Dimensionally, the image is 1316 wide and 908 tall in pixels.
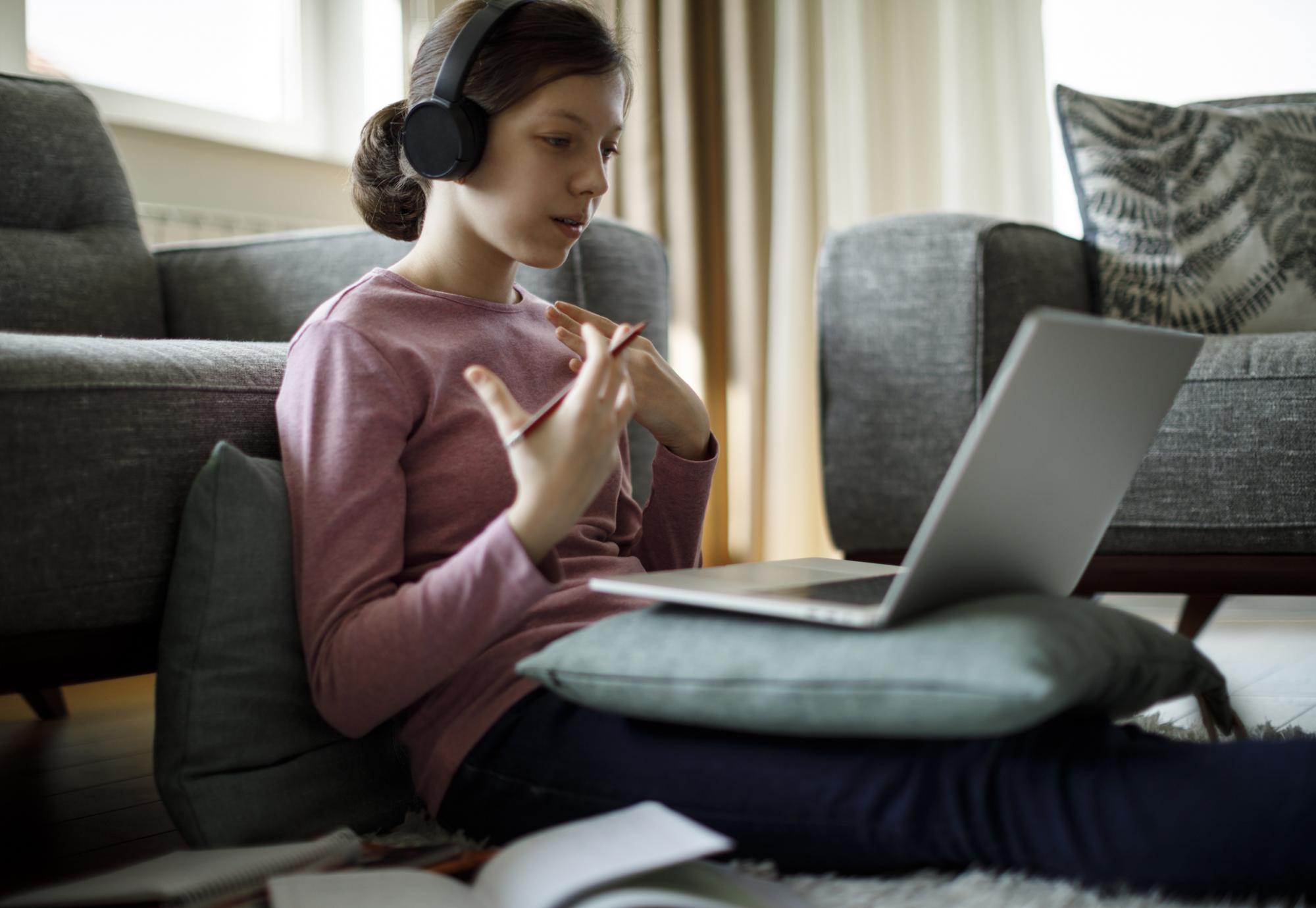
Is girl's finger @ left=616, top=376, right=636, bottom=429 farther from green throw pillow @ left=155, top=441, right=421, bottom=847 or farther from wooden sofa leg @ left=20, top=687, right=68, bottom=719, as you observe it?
wooden sofa leg @ left=20, top=687, right=68, bottom=719

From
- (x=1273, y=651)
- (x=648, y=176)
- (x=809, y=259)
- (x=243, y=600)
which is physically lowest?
(x=1273, y=651)

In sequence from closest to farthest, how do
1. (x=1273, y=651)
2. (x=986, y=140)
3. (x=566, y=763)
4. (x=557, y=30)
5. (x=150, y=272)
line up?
(x=566, y=763), (x=557, y=30), (x=150, y=272), (x=1273, y=651), (x=986, y=140)

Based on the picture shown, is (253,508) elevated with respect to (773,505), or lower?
elevated

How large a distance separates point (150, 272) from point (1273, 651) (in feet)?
6.07

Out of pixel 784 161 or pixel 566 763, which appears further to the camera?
pixel 784 161

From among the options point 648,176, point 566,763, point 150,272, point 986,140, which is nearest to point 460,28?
point 566,763

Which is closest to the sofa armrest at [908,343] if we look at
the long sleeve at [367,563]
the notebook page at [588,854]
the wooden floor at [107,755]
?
the wooden floor at [107,755]

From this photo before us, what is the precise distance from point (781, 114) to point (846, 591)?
200 centimetres

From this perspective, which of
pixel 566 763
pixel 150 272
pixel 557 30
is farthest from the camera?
pixel 150 272

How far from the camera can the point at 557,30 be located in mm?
991

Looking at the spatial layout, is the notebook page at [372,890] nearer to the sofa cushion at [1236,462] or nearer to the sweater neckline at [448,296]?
the sweater neckline at [448,296]

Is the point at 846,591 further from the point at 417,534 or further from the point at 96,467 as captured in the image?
the point at 96,467

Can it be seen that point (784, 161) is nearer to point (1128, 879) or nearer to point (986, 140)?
point (986, 140)

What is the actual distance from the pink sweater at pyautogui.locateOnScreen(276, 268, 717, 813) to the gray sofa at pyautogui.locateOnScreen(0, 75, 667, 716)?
0.07 m
